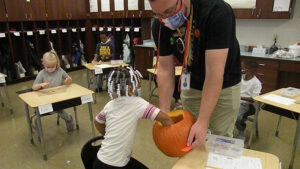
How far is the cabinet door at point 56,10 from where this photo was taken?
6.08 meters

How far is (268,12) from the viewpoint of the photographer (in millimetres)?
4133

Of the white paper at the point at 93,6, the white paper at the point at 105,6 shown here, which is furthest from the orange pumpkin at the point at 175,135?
the white paper at the point at 93,6

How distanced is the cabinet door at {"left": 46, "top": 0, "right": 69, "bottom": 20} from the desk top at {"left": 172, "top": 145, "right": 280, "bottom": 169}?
20.3ft

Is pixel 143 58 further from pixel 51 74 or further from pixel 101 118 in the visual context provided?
pixel 101 118

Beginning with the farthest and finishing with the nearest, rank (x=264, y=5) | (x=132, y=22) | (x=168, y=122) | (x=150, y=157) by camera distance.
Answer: (x=132, y=22)
(x=264, y=5)
(x=150, y=157)
(x=168, y=122)

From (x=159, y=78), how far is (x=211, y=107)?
0.40m

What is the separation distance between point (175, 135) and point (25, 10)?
5983 mm

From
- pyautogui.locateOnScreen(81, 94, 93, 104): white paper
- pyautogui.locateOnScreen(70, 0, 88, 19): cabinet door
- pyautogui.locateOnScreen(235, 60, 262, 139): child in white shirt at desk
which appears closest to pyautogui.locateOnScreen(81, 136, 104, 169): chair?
pyautogui.locateOnScreen(81, 94, 93, 104): white paper

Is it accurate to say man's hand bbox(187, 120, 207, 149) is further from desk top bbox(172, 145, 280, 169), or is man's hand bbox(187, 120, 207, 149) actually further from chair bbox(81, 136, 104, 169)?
chair bbox(81, 136, 104, 169)

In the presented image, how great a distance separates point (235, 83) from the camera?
1.14 metres

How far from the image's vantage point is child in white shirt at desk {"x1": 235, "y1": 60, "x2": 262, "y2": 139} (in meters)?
2.74

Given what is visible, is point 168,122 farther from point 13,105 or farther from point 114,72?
point 13,105

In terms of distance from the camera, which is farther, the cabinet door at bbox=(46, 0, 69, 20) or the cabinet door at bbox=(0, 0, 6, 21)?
the cabinet door at bbox=(46, 0, 69, 20)

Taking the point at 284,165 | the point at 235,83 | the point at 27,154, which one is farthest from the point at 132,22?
the point at 235,83
